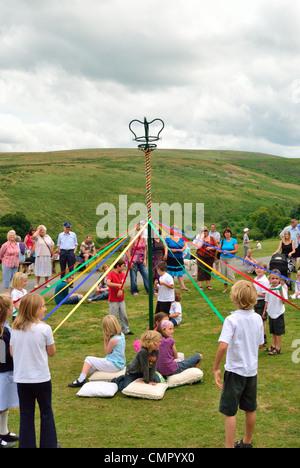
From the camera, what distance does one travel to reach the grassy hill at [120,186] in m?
48.8

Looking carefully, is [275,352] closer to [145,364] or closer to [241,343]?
[145,364]

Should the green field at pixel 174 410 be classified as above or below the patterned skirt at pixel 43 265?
below

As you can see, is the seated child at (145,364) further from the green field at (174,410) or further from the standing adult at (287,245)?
the standing adult at (287,245)

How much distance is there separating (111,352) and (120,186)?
184 ft

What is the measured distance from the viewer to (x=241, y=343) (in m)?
3.88

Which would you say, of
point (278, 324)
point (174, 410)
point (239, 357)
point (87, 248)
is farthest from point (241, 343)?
point (87, 248)

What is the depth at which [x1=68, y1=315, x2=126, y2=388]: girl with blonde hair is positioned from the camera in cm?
587

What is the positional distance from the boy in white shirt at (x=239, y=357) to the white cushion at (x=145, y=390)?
5.07 ft

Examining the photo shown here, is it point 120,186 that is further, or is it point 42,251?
point 120,186

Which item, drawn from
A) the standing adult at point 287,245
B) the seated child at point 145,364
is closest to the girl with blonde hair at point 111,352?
the seated child at point 145,364

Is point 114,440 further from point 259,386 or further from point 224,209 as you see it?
point 224,209

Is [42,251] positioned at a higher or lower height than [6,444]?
higher

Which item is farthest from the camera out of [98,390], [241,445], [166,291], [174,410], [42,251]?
[42,251]

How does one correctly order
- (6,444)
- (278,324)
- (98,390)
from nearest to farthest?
(6,444), (98,390), (278,324)
